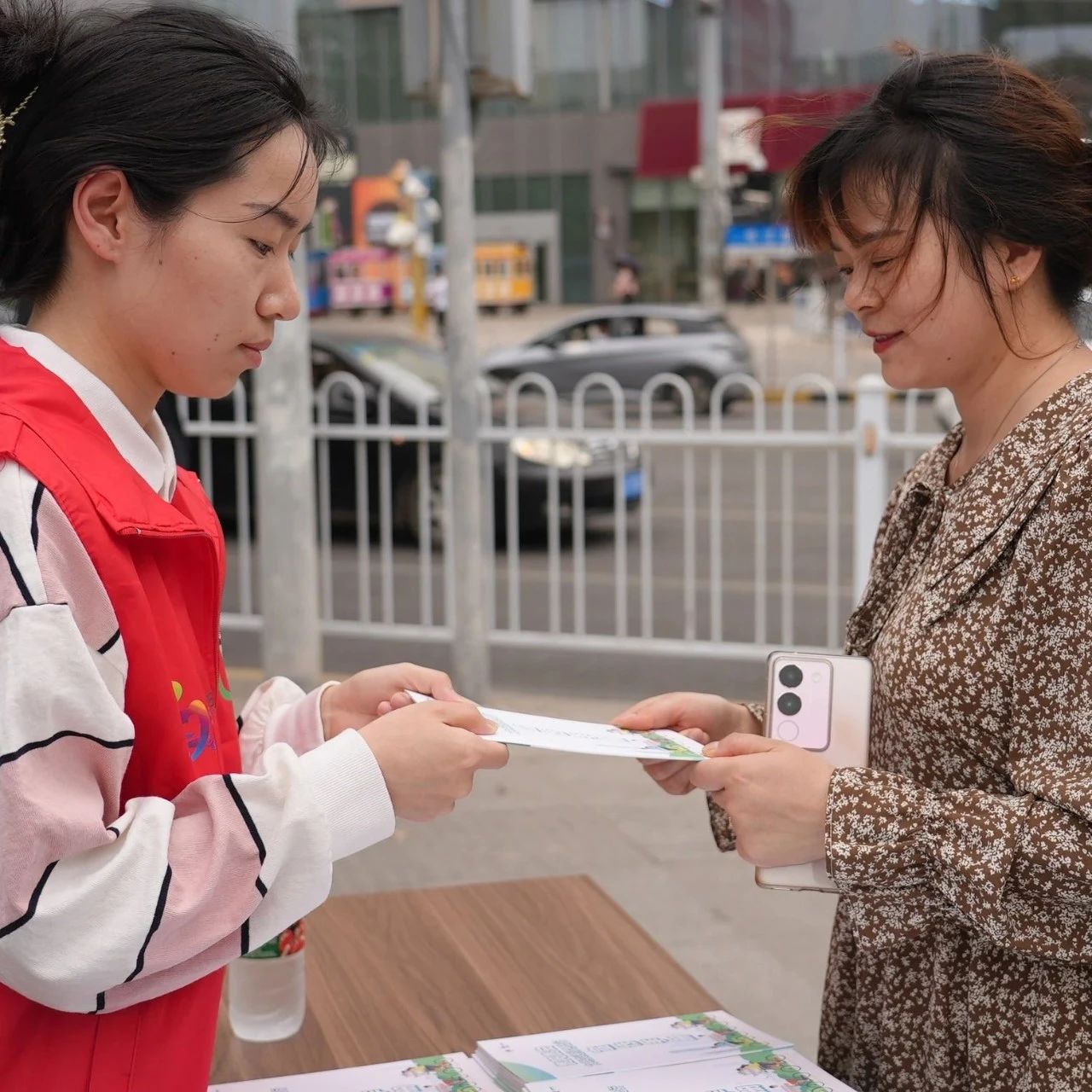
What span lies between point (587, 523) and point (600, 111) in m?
27.9

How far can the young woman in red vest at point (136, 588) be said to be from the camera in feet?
3.45

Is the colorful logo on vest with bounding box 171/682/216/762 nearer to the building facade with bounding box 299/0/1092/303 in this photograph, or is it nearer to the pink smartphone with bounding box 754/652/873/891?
the pink smartphone with bounding box 754/652/873/891

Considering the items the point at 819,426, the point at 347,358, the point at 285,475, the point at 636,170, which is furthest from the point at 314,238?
the point at 285,475

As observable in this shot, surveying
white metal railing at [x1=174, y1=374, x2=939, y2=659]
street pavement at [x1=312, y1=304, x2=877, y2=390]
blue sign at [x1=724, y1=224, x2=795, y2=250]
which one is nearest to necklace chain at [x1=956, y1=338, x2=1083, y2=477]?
white metal railing at [x1=174, y1=374, x2=939, y2=659]

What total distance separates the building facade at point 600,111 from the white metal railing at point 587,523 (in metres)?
23.4

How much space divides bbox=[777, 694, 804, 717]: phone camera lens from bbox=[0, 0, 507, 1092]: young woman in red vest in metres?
0.39

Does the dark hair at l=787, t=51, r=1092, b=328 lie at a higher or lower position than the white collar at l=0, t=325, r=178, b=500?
higher

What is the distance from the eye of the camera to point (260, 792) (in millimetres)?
1144

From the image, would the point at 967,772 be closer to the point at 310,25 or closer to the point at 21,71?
the point at 21,71

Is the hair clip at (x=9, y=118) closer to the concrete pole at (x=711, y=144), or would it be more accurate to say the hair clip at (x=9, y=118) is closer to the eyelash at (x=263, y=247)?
the eyelash at (x=263, y=247)

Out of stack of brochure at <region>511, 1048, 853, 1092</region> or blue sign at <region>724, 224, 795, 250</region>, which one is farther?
blue sign at <region>724, 224, 795, 250</region>

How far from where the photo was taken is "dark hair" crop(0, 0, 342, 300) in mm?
1205

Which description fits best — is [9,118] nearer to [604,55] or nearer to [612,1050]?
[612,1050]

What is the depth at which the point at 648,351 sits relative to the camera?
16.8 metres
